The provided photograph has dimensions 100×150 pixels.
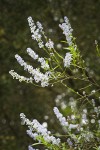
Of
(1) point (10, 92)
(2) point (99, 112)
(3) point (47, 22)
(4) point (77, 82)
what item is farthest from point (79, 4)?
(2) point (99, 112)

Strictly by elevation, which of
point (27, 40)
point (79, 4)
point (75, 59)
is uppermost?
point (79, 4)

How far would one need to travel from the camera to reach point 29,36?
8539mm

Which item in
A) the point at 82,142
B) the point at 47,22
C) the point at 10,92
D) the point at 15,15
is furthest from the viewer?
the point at 10,92

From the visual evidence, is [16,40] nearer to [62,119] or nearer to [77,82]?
[77,82]

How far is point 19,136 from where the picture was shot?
11867mm

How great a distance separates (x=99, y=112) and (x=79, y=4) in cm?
594

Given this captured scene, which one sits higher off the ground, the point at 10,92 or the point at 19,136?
the point at 10,92

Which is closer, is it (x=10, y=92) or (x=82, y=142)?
(x=82, y=142)

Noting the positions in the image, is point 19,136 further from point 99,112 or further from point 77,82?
point 99,112

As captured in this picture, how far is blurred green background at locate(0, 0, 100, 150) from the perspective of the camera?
8516 millimetres

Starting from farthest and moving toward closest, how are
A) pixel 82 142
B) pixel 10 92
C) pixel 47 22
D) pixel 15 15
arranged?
pixel 10 92 → pixel 15 15 → pixel 47 22 → pixel 82 142

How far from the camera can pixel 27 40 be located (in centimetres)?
881

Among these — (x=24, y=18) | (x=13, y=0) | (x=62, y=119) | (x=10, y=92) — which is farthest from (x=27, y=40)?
(x=62, y=119)

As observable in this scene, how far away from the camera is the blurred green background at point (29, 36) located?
8.52 metres
